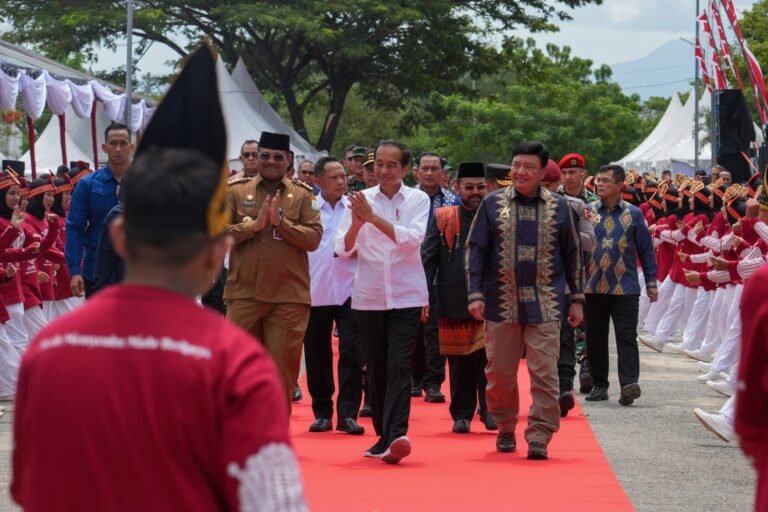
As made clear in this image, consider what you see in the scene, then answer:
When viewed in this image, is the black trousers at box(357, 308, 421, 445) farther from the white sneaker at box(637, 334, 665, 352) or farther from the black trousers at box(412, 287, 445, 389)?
the white sneaker at box(637, 334, 665, 352)

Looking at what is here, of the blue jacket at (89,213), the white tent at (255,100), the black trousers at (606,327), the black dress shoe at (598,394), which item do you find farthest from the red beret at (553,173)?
the white tent at (255,100)

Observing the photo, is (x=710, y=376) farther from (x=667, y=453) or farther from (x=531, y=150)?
(x=531, y=150)

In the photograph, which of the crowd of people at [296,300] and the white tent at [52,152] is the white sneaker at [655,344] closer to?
the crowd of people at [296,300]

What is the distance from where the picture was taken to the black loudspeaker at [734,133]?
24031 mm

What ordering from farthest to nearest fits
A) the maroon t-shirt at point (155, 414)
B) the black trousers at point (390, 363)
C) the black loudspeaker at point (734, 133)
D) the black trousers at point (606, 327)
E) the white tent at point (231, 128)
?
the white tent at point (231, 128) < the black loudspeaker at point (734, 133) < the black trousers at point (606, 327) < the black trousers at point (390, 363) < the maroon t-shirt at point (155, 414)

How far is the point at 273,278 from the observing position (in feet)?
30.6

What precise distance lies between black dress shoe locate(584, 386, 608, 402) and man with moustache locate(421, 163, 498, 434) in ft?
6.61

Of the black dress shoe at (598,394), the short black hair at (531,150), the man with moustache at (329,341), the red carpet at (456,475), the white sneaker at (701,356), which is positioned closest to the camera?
the red carpet at (456,475)

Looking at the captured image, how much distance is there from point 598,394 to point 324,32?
1049 inches

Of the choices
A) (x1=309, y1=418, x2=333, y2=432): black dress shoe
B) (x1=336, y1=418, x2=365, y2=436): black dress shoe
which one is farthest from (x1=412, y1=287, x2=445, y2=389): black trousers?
(x1=336, y1=418, x2=365, y2=436): black dress shoe

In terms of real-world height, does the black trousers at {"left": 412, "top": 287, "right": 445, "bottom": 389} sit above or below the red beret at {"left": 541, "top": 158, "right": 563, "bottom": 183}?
below

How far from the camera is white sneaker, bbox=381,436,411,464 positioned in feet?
30.4

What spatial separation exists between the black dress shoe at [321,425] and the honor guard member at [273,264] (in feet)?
5.70

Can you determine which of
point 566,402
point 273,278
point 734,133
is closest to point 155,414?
point 273,278
